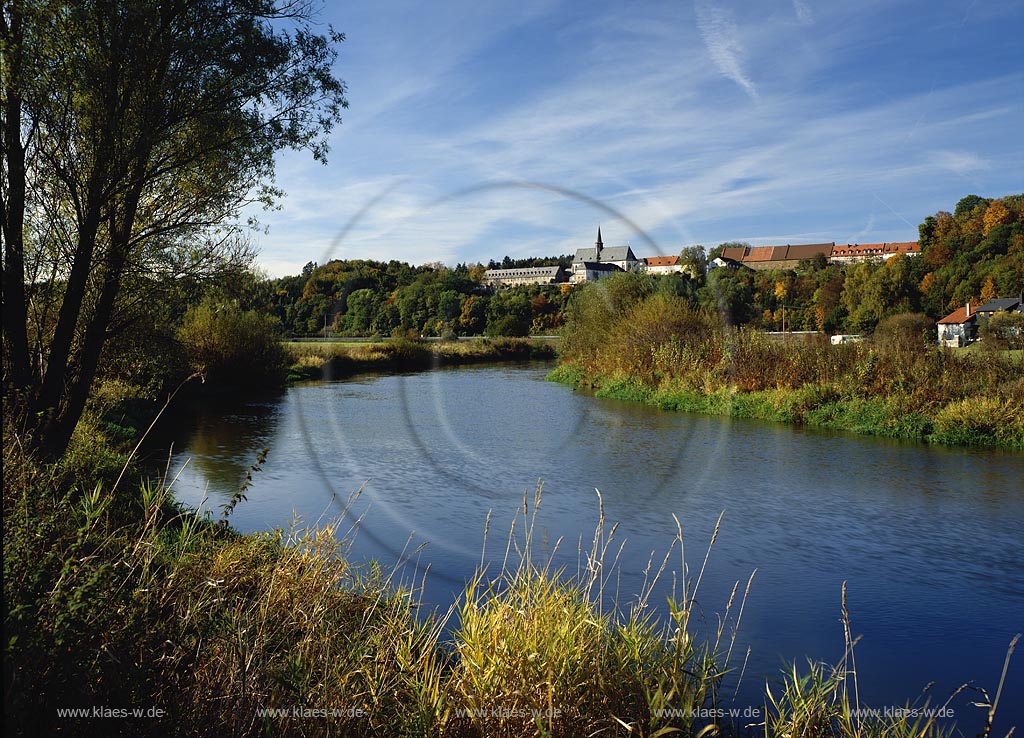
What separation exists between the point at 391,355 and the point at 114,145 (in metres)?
28.5

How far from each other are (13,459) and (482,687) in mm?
2952

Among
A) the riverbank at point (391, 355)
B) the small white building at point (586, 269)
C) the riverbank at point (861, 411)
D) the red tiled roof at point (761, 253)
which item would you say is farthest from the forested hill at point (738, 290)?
the red tiled roof at point (761, 253)

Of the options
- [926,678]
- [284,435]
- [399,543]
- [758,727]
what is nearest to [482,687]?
[758,727]

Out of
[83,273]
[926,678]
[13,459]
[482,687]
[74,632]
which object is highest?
[83,273]

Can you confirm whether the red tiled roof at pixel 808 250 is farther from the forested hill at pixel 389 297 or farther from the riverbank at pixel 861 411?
the forested hill at pixel 389 297

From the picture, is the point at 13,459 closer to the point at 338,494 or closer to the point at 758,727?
the point at 758,727

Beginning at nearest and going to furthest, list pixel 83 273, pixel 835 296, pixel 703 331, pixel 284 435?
pixel 83 273 → pixel 284 435 → pixel 703 331 → pixel 835 296

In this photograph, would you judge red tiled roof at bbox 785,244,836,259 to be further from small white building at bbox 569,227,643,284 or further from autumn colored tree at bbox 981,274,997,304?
small white building at bbox 569,227,643,284

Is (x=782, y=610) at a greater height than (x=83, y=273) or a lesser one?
lesser

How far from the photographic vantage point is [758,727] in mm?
4320

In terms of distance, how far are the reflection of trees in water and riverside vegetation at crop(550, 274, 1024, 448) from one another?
10.9 metres

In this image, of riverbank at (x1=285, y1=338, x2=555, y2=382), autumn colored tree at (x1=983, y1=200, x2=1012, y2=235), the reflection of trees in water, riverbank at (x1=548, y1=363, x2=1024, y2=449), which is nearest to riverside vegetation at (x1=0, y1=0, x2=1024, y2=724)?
the reflection of trees in water

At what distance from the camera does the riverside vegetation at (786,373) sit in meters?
15.0

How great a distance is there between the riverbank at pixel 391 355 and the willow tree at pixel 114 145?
852 inches
